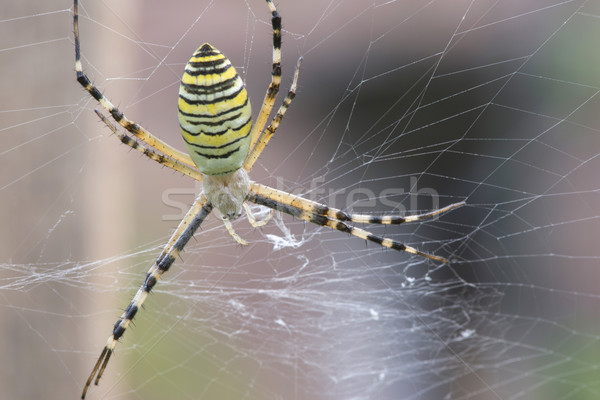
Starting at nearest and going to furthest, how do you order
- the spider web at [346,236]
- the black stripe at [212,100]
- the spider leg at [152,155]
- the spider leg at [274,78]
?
the black stripe at [212,100] → the spider leg at [274,78] → the spider leg at [152,155] → the spider web at [346,236]

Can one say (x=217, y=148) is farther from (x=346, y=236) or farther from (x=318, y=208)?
(x=346, y=236)

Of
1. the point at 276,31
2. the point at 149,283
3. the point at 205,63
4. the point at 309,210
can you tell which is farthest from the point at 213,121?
the point at 149,283

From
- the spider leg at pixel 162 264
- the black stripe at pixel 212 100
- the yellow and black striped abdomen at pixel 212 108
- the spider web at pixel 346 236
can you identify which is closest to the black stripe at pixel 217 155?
the yellow and black striped abdomen at pixel 212 108

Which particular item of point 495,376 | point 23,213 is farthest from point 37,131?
point 495,376

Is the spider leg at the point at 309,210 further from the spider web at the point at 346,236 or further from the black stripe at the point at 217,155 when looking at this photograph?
the black stripe at the point at 217,155

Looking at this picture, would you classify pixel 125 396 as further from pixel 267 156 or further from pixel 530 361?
pixel 530 361

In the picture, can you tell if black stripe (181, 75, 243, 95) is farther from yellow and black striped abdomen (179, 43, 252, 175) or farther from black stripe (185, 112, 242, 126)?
black stripe (185, 112, 242, 126)

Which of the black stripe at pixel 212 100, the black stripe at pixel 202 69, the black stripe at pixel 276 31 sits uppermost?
the black stripe at pixel 276 31
